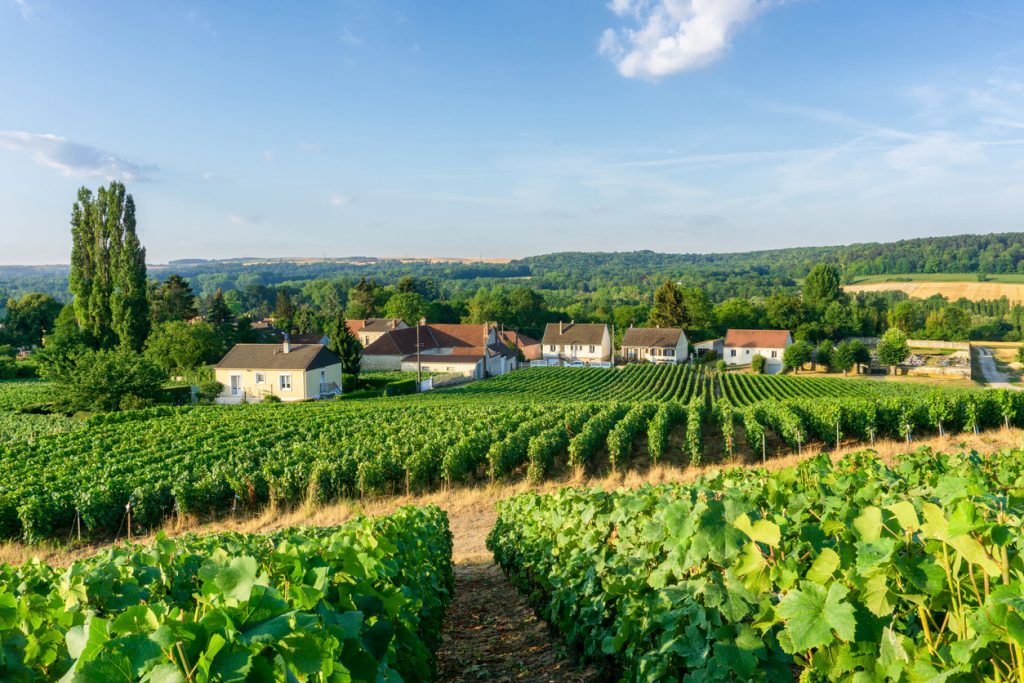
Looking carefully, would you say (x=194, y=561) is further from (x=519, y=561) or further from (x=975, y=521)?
(x=519, y=561)

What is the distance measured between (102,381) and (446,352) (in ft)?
125

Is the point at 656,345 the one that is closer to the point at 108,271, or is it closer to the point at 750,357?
the point at 750,357

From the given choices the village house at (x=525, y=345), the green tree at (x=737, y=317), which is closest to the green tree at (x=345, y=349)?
the village house at (x=525, y=345)

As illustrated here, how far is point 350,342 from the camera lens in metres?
52.4

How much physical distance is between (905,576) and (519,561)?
239 inches

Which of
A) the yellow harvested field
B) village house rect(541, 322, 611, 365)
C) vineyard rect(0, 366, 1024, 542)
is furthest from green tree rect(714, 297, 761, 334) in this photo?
vineyard rect(0, 366, 1024, 542)

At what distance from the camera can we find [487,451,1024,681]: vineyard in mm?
2277

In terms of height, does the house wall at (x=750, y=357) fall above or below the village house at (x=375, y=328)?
below

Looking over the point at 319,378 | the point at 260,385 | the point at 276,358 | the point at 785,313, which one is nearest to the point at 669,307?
the point at 785,313

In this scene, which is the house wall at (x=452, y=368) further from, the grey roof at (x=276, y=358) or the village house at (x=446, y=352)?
the grey roof at (x=276, y=358)

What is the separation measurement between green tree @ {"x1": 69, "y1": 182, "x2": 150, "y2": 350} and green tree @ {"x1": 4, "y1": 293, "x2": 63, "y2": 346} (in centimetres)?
2706

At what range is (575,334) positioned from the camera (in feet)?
277

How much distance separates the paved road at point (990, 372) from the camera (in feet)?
196

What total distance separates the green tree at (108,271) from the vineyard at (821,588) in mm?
57136
